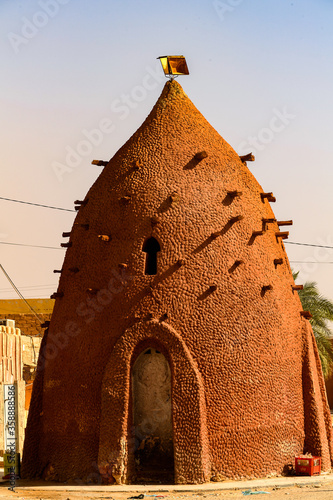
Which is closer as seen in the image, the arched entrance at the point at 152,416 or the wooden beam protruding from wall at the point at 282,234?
the arched entrance at the point at 152,416

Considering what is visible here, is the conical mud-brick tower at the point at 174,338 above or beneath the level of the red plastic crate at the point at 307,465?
above

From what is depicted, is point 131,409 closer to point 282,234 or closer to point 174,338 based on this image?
point 174,338

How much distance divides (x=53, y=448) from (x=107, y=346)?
7.01 feet

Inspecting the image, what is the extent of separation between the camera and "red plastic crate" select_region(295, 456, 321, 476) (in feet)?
41.8

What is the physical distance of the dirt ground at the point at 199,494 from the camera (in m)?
11.2

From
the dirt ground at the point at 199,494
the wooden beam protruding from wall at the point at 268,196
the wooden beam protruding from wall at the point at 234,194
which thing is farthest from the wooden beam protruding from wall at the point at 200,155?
the dirt ground at the point at 199,494

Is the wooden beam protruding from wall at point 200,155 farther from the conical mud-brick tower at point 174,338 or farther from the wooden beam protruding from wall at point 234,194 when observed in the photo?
the wooden beam protruding from wall at point 234,194

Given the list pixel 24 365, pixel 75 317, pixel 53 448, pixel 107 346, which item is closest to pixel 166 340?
pixel 107 346

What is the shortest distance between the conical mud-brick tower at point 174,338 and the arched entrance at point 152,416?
0.06 ft

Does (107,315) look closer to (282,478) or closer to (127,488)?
(127,488)

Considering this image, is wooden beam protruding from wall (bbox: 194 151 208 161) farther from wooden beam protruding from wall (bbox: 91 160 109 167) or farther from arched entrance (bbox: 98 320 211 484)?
arched entrance (bbox: 98 320 211 484)

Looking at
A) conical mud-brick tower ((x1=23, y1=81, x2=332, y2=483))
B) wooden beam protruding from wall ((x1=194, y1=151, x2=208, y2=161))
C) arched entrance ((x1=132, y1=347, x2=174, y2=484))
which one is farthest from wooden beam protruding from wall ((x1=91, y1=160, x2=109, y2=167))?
arched entrance ((x1=132, y1=347, x2=174, y2=484))

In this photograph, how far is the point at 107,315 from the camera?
13.0m

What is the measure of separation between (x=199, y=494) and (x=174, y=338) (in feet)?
8.14
